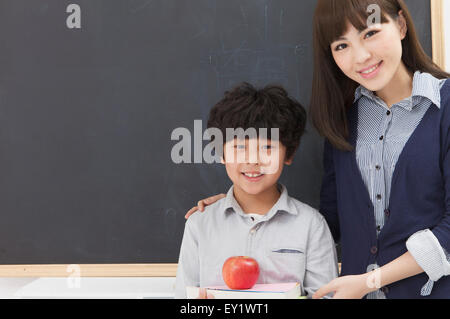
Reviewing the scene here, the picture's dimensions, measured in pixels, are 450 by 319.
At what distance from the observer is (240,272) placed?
3.61 ft

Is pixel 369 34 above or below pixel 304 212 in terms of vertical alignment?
above

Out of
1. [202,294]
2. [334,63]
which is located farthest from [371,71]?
[202,294]

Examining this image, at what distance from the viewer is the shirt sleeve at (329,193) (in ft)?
4.59

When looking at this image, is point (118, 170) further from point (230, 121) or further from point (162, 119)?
point (230, 121)

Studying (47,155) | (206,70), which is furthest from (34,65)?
(206,70)

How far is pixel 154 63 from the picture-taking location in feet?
5.01

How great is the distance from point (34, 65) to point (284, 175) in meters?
0.98

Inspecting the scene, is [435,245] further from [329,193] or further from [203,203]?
[203,203]

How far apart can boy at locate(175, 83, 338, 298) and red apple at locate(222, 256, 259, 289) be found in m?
0.09

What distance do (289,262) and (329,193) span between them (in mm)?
312

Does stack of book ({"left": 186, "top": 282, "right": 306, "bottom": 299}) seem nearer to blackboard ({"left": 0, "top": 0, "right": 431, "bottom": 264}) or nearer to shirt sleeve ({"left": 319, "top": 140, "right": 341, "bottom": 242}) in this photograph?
shirt sleeve ({"left": 319, "top": 140, "right": 341, "bottom": 242})

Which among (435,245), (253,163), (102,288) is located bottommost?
(102,288)

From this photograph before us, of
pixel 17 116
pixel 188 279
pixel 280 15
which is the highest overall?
pixel 280 15

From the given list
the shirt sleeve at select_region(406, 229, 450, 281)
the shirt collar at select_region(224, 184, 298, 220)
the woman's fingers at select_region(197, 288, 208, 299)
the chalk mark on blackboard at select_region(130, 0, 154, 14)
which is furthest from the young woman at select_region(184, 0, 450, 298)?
the chalk mark on blackboard at select_region(130, 0, 154, 14)
